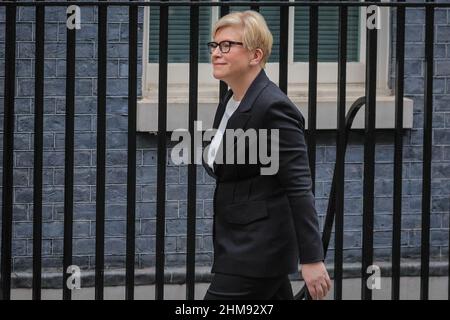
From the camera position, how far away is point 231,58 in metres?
4.66

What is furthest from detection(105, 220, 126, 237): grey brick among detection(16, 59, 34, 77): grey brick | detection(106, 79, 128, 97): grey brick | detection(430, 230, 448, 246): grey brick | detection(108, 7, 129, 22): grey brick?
detection(430, 230, 448, 246): grey brick

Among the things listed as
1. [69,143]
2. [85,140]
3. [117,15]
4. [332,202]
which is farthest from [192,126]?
[117,15]

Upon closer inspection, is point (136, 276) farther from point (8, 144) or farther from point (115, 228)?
point (8, 144)

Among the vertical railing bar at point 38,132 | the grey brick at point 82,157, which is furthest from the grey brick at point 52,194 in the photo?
the vertical railing bar at point 38,132

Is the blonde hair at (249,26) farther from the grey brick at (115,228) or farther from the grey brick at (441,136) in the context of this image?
the grey brick at (441,136)

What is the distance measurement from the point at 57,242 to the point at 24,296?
405 mm

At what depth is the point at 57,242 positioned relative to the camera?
7.80 m

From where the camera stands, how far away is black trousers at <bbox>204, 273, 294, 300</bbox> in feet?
15.3

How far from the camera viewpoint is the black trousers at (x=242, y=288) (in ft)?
15.3

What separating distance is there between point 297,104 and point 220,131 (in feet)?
10.3

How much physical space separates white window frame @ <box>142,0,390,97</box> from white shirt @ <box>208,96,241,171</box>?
3113 mm

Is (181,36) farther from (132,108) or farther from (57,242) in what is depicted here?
(132,108)
